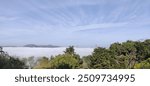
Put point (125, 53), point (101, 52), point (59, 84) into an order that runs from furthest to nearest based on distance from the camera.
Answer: point (125, 53) → point (101, 52) → point (59, 84)

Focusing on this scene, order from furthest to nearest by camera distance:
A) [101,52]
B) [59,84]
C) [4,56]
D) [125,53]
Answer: [125,53], [101,52], [4,56], [59,84]

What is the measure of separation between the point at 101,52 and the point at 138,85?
75.9ft

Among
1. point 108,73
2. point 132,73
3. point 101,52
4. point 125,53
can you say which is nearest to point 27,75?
point 108,73

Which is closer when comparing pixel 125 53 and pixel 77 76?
pixel 77 76

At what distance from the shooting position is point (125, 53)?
3288cm

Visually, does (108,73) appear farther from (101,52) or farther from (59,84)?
(101,52)

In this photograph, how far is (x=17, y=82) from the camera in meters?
2.92

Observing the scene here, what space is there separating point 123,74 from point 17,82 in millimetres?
976

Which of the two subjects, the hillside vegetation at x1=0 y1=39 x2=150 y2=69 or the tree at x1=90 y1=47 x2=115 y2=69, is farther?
the tree at x1=90 y1=47 x2=115 y2=69

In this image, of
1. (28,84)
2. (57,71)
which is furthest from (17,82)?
(57,71)

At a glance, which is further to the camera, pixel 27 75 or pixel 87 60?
pixel 87 60

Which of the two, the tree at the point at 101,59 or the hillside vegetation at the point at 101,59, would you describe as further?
the tree at the point at 101,59

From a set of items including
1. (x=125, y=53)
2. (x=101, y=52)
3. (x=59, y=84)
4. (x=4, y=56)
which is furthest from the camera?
(x=125, y=53)

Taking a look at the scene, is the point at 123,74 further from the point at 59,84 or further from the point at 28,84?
the point at 28,84
